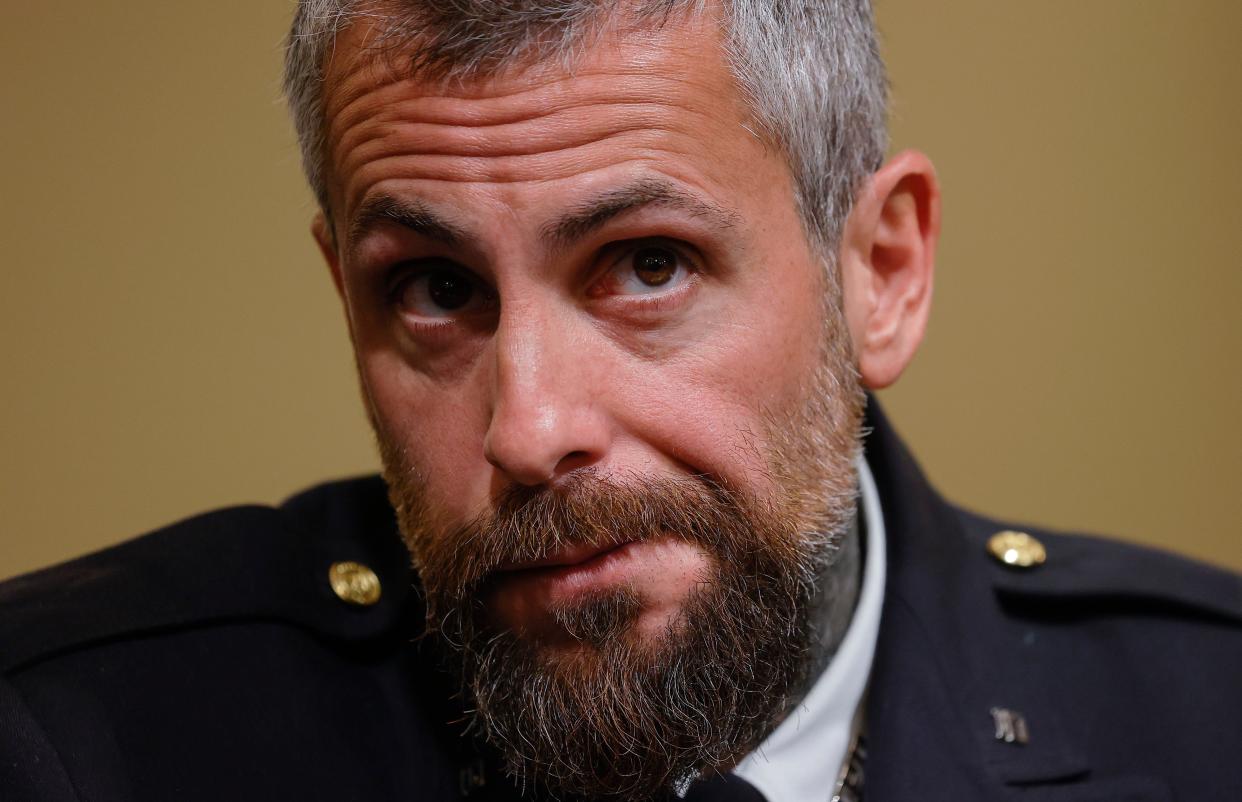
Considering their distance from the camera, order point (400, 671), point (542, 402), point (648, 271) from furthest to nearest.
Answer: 1. point (400, 671)
2. point (648, 271)
3. point (542, 402)

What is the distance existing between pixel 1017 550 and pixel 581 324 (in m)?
0.84

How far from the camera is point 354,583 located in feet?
5.45

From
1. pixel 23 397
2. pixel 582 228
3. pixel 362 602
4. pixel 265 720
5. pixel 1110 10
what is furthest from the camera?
pixel 1110 10

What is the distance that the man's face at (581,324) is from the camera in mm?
1373

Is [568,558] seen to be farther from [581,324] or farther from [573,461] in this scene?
[581,324]

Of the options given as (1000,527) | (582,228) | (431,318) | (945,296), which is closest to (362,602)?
(431,318)

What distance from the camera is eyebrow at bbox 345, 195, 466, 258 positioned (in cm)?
140

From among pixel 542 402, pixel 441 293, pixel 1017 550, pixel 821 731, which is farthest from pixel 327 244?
pixel 1017 550

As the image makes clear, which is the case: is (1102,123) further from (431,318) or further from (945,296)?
(431,318)

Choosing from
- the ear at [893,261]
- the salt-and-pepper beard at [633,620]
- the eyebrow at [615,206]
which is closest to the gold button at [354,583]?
the salt-and-pepper beard at [633,620]

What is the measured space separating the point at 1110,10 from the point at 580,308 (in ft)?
5.51

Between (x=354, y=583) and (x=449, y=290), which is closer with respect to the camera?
(x=449, y=290)

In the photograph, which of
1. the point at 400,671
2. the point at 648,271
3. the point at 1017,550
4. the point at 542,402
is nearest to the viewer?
the point at 542,402

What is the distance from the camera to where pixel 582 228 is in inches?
54.4
